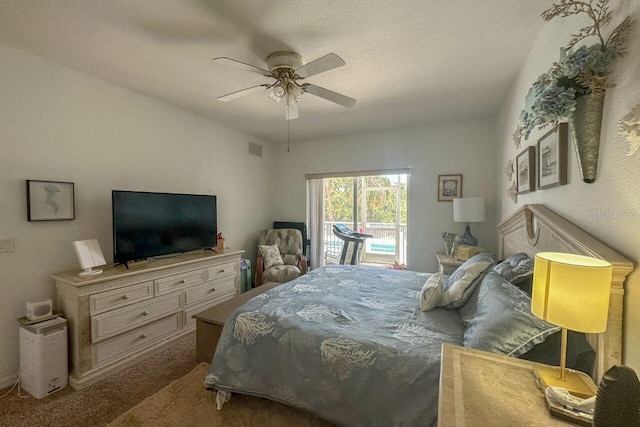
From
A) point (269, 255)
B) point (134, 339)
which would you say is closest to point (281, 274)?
point (269, 255)

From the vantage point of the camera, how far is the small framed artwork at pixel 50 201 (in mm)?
2111

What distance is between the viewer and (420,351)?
134cm

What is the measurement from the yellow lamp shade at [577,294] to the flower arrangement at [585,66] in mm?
680

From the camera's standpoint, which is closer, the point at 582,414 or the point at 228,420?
the point at 582,414

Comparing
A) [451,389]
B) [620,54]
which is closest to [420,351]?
[451,389]

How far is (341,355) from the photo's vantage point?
1.43 m

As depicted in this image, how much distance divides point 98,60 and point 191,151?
1.36 metres

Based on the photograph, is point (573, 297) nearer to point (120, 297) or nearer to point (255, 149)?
point (120, 297)

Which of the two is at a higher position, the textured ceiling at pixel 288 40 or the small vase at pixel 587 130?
the textured ceiling at pixel 288 40

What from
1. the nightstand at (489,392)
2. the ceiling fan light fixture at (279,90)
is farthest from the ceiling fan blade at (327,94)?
the nightstand at (489,392)

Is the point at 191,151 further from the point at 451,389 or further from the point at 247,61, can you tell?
the point at 451,389

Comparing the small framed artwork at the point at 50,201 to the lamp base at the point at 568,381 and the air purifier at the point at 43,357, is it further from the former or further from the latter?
the lamp base at the point at 568,381

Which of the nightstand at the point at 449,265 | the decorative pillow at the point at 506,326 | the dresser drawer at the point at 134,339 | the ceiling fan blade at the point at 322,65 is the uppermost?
the ceiling fan blade at the point at 322,65

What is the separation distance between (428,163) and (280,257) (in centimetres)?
269
